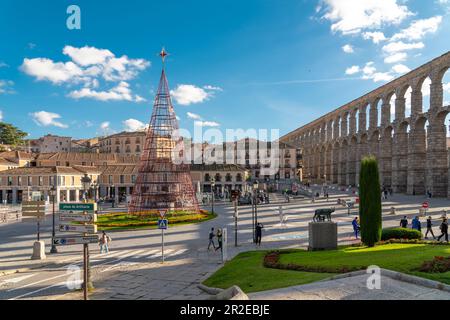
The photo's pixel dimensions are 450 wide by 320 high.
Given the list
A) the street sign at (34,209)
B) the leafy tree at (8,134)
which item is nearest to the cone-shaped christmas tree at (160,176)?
the street sign at (34,209)

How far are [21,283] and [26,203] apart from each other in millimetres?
6269

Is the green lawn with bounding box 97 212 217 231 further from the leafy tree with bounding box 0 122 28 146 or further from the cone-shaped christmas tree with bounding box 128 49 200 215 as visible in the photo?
the leafy tree with bounding box 0 122 28 146

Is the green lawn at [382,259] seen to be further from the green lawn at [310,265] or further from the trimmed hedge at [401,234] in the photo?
the trimmed hedge at [401,234]

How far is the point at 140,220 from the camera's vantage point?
111 feet

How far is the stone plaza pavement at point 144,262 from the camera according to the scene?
12617mm

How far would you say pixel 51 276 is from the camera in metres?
15.4

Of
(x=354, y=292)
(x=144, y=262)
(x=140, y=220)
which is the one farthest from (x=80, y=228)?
(x=140, y=220)

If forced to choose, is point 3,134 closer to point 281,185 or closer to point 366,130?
point 281,185

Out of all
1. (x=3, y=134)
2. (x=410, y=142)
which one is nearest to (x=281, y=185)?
(x=410, y=142)

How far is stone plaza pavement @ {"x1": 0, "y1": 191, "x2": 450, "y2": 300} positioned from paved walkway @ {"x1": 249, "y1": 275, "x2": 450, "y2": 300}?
0.67 ft

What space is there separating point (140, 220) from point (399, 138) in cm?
5165

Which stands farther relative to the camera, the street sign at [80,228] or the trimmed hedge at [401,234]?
the trimmed hedge at [401,234]

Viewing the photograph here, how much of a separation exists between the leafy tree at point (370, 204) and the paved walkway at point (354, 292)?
787 cm
